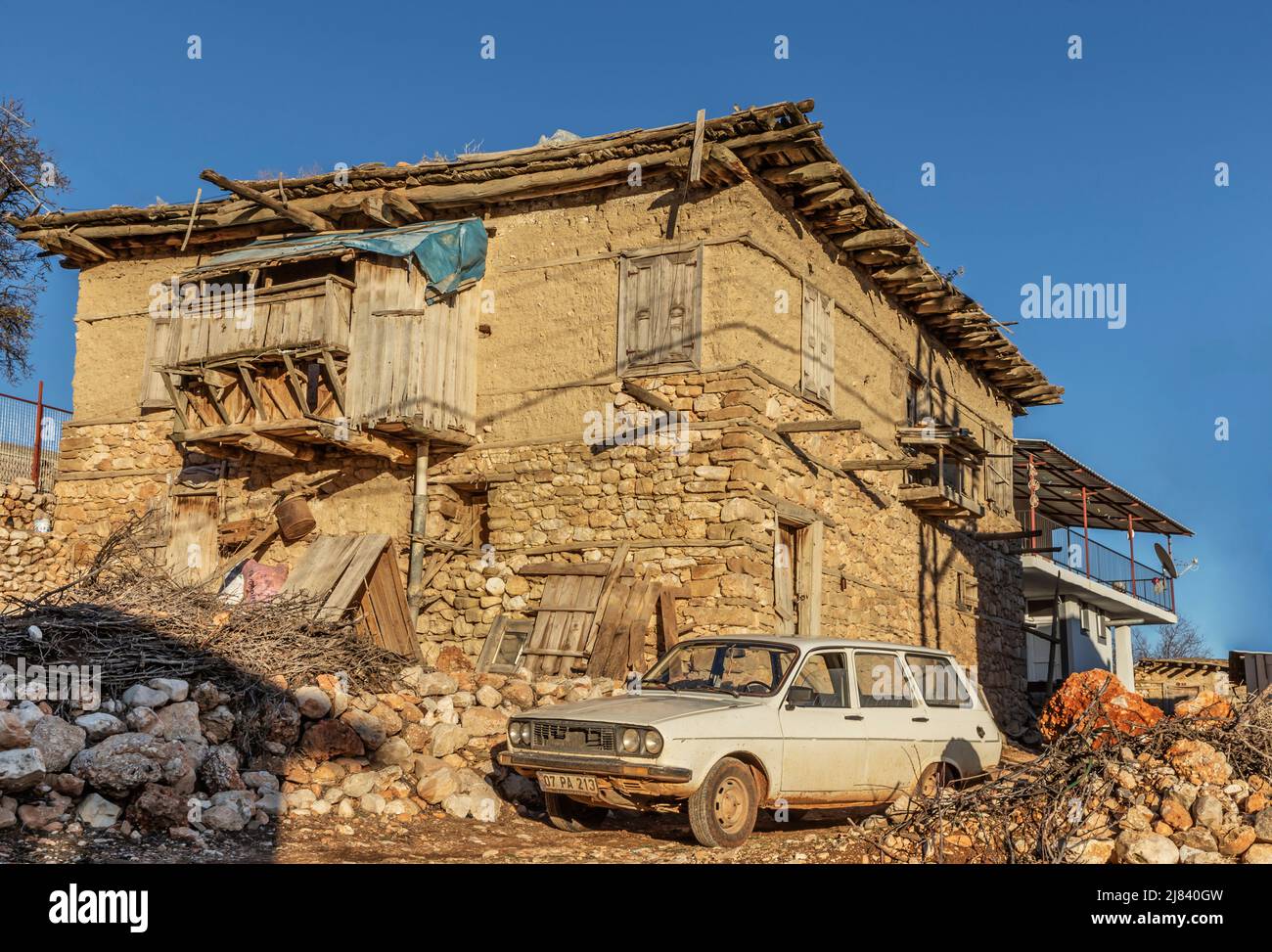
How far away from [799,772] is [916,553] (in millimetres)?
10605

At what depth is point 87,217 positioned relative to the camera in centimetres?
1742

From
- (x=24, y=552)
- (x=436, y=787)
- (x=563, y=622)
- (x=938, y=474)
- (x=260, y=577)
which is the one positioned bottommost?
(x=436, y=787)

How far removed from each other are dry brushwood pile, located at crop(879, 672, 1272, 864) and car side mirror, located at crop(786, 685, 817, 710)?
0.97 metres

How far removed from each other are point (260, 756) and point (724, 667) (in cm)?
363

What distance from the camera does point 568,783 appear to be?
8453 mm

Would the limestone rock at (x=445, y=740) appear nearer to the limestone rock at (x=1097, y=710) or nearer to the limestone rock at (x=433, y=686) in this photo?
the limestone rock at (x=433, y=686)

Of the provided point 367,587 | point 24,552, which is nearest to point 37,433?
point 24,552

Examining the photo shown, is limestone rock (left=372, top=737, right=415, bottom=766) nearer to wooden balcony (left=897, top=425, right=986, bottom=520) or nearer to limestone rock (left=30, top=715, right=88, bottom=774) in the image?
limestone rock (left=30, top=715, right=88, bottom=774)

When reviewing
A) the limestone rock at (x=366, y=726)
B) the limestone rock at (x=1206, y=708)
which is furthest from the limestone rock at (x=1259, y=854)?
the limestone rock at (x=366, y=726)

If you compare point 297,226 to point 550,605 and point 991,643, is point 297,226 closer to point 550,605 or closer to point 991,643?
point 550,605

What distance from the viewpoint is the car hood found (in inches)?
324

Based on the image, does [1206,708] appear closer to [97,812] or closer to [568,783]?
[568,783]
